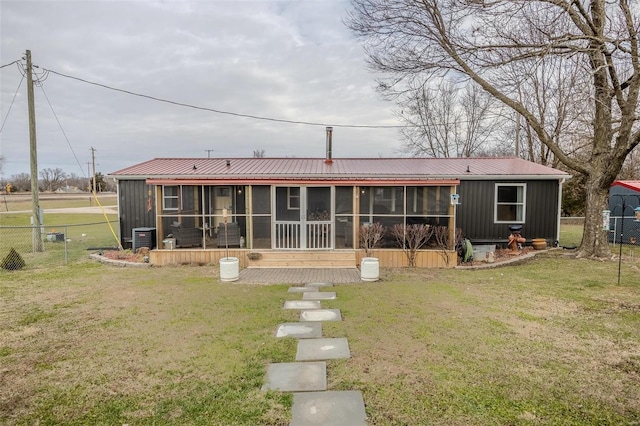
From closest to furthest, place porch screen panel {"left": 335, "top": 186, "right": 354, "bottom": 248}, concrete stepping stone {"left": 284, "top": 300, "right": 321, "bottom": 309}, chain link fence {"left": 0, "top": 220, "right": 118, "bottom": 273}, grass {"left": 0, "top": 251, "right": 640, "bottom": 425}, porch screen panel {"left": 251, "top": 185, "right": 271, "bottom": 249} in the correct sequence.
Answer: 1. grass {"left": 0, "top": 251, "right": 640, "bottom": 425}
2. concrete stepping stone {"left": 284, "top": 300, "right": 321, "bottom": 309}
3. chain link fence {"left": 0, "top": 220, "right": 118, "bottom": 273}
4. porch screen panel {"left": 251, "top": 185, "right": 271, "bottom": 249}
5. porch screen panel {"left": 335, "top": 186, "right": 354, "bottom": 248}

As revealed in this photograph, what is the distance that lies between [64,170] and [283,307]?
7975 centimetres

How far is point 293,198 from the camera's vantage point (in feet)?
36.8

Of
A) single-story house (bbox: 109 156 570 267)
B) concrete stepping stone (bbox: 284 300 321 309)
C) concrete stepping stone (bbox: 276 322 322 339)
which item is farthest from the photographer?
single-story house (bbox: 109 156 570 267)

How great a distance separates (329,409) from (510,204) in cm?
1143

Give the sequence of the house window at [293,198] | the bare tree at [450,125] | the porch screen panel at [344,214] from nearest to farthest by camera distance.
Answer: the porch screen panel at [344,214], the house window at [293,198], the bare tree at [450,125]

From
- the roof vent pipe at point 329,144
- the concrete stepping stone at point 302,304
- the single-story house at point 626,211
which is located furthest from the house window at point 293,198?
the single-story house at point 626,211

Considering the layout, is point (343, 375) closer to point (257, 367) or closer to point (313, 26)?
point (257, 367)

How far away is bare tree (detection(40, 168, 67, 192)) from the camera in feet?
213

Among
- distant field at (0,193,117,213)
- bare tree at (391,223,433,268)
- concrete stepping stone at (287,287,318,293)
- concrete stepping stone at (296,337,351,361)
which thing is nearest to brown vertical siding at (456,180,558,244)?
bare tree at (391,223,433,268)

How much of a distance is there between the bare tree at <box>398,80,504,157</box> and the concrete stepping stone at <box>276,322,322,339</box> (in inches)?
916

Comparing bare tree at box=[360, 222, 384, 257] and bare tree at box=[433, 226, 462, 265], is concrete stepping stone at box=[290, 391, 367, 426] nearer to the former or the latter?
bare tree at box=[360, 222, 384, 257]

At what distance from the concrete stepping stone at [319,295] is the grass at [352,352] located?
26 centimetres

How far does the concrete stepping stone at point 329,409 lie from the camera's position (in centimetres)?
296

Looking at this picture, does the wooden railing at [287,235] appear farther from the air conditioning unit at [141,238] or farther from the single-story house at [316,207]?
the air conditioning unit at [141,238]
